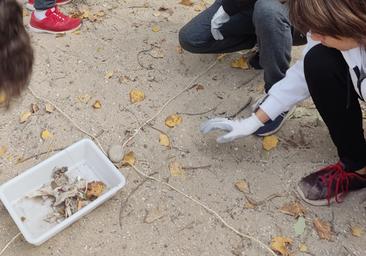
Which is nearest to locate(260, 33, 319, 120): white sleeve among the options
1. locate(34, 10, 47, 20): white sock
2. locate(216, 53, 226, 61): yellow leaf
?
locate(216, 53, 226, 61): yellow leaf

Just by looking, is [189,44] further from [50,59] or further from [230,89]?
[50,59]

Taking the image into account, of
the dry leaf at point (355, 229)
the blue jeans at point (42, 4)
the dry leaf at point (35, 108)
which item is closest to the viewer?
→ the dry leaf at point (355, 229)

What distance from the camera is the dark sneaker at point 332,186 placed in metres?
1.20

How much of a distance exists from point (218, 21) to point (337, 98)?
0.69 m

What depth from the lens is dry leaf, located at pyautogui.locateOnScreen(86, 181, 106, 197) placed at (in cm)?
119

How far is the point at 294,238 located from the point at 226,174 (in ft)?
1.09

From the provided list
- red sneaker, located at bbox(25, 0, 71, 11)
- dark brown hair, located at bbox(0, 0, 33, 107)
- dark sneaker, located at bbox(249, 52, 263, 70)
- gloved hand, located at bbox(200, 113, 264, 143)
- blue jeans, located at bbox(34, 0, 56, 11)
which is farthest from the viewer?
red sneaker, located at bbox(25, 0, 71, 11)

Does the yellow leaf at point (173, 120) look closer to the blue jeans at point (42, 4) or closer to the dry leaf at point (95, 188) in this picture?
the dry leaf at point (95, 188)

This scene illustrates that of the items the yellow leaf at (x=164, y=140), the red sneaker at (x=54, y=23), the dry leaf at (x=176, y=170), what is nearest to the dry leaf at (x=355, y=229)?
the dry leaf at (x=176, y=170)

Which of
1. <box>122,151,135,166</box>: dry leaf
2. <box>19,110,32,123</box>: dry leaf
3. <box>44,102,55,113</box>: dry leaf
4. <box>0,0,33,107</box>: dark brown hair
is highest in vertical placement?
<box>0,0,33,107</box>: dark brown hair

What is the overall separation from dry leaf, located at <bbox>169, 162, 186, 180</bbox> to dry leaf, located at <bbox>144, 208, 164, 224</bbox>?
0.17 metres

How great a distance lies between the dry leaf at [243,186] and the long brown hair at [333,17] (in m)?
0.63

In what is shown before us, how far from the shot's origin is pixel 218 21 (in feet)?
5.00

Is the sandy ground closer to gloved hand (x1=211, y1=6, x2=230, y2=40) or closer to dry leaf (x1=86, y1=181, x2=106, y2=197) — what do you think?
dry leaf (x1=86, y1=181, x2=106, y2=197)
